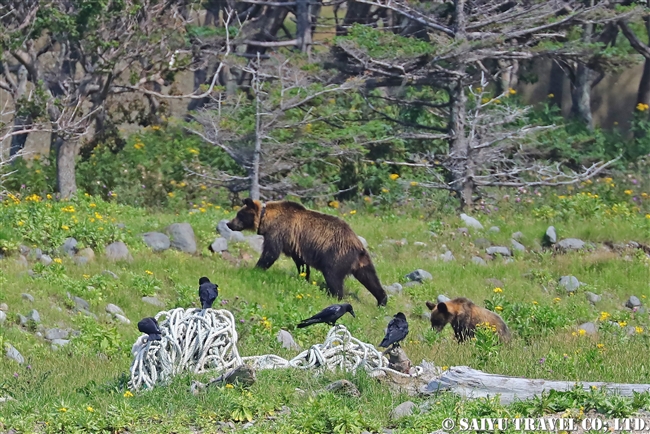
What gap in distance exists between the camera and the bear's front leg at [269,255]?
1445 centimetres

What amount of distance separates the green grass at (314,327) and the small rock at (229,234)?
157 mm

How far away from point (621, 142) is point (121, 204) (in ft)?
39.3

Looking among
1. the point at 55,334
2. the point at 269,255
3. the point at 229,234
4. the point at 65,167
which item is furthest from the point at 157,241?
the point at 65,167

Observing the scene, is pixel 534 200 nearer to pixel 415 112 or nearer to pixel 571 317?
pixel 415 112

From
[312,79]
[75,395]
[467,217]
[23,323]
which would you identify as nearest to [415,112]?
[312,79]

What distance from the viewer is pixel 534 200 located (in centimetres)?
1933

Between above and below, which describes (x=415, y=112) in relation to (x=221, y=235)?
above

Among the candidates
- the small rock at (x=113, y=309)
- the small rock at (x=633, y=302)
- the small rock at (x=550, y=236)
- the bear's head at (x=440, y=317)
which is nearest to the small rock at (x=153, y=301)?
the small rock at (x=113, y=309)

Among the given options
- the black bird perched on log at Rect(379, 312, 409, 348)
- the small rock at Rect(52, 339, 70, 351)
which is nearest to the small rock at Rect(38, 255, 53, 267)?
the small rock at Rect(52, 339, 70, 351)

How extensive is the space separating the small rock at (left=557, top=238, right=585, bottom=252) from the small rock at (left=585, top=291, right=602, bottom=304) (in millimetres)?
1729

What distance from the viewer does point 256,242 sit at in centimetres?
1606

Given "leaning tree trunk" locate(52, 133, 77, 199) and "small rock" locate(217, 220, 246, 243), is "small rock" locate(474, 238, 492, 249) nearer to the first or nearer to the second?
"small rock" locate(217, 220, 246, 243)

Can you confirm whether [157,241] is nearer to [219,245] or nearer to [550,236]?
[219,245]

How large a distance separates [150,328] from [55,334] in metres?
3.66
